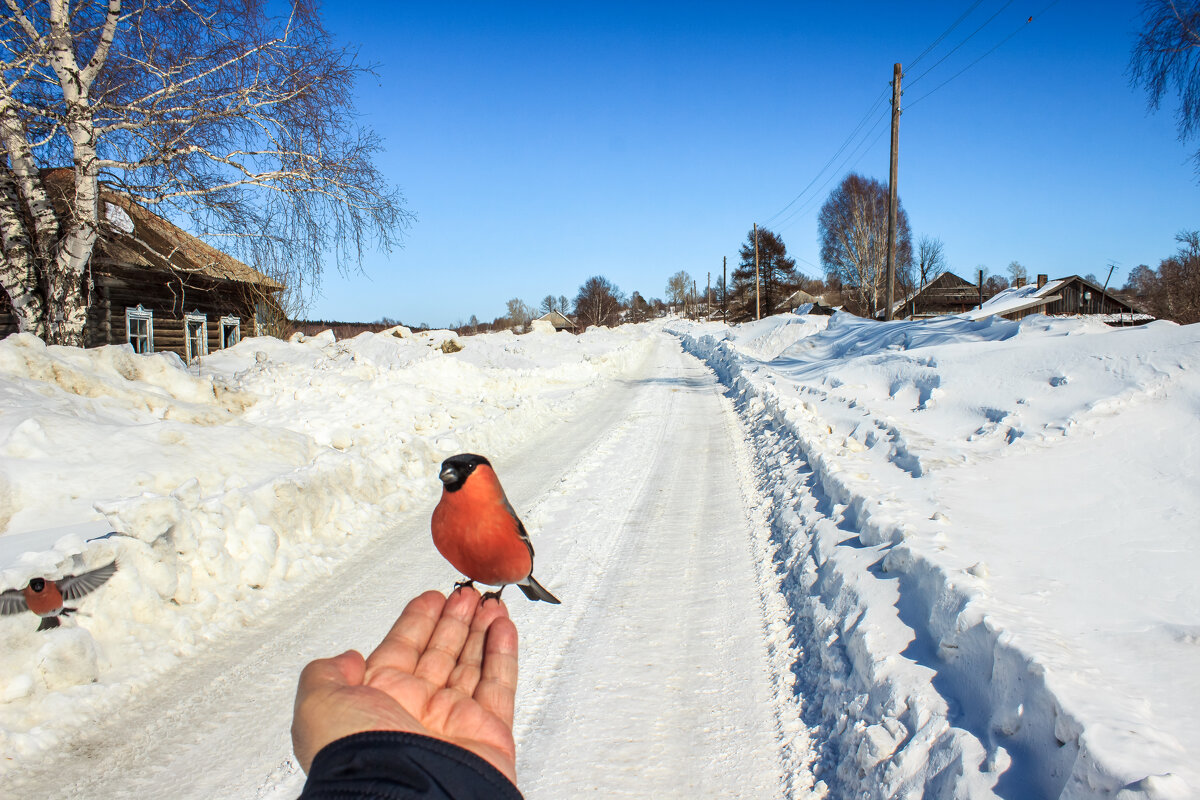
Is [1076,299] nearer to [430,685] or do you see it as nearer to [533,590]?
[533,590]

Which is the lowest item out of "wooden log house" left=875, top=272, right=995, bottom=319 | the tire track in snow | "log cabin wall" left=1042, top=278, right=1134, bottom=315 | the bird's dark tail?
the tire track in snow

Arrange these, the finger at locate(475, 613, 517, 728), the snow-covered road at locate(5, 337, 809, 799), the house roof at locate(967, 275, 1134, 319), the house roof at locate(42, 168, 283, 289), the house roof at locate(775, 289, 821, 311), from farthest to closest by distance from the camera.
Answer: the house roof at locate(775, 289, 821, 311) < the house roof at locate(967, 275, 1134, 319) < the house roof at locate(42, 168, 283, 289) < the snow-covered road at locate(5, 337, 809, 799) < the finger at locate(475, 613, 517, 728)

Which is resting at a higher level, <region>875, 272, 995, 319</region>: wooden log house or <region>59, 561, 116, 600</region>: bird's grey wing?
<region>875, 272, 995, 319</region>: wooden log house

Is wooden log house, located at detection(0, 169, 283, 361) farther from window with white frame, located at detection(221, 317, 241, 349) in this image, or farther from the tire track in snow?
the tire track in snow

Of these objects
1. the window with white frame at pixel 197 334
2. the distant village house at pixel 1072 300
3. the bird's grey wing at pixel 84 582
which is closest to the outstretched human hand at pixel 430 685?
the bird's grey wing at pixel 84 582

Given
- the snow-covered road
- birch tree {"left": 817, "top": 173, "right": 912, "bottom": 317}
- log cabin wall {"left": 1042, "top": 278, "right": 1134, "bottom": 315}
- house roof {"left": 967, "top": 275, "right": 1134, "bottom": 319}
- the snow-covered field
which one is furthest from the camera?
birch tree {"left": 817, "top": 173, "right": 912, "bottom": 317}

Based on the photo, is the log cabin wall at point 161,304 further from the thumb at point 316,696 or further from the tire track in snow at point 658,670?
the thumb at point 316,696

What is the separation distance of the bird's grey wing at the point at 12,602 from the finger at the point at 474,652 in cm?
294

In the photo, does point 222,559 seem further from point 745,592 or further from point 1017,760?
point 1017,760

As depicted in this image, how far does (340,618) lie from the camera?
418 centimetres

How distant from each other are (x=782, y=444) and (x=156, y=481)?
719 cm

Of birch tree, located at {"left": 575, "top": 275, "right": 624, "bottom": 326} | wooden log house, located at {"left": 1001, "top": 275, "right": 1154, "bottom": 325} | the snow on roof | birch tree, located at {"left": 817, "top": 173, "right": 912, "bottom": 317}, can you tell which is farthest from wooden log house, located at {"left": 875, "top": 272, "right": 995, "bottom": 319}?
birch tree, located at {"left": 575, "top": 275, "right": 624, "bottom": 326}

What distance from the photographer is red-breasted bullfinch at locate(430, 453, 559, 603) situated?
1540 millimetres

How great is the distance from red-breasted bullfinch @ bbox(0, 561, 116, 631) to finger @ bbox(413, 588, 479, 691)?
9.43 ft
